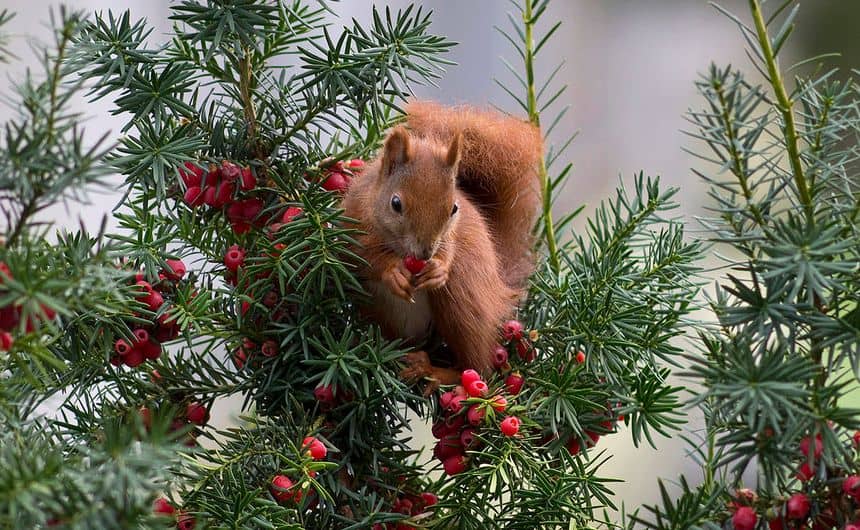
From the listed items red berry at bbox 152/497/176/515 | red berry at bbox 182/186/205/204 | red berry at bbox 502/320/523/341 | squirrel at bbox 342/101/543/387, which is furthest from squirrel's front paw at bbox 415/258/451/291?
red berry at bbox 152/497/176/515

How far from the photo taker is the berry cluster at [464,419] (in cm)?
62

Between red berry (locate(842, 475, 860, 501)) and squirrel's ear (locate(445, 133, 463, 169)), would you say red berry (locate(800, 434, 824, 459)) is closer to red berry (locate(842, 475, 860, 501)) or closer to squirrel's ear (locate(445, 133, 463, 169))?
red berry (locate(842, 475, 860, 501))

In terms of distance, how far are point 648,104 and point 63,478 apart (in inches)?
82.3

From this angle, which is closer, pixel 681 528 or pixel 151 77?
pixel 681 528

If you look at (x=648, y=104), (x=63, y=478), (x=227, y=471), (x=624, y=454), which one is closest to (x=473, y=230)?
(x=227, y=471)

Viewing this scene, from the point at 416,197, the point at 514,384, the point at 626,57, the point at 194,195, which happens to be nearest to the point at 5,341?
the point at 194,195

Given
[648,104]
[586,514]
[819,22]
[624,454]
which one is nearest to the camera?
[586,514]

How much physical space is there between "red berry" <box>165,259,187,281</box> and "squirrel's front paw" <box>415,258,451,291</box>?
203 mm

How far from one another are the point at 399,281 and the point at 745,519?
360 mm

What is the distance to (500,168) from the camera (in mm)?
873

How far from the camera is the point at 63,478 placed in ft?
1.20

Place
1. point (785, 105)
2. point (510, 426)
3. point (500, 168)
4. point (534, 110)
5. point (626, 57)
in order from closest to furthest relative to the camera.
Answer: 1. point (785, 105)
2. point (510, 426)
3. point (534, 110)
4. point (500, 168)
5. point (626, 57)

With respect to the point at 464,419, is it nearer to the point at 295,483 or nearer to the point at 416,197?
the point at 295,483

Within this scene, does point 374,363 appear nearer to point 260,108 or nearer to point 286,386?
point 286,386
